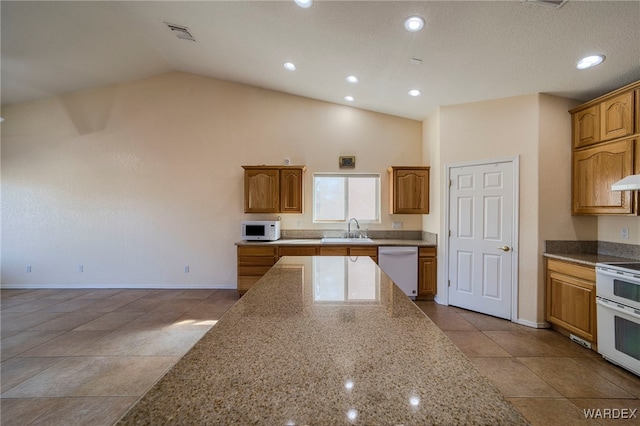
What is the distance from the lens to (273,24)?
8.85ft

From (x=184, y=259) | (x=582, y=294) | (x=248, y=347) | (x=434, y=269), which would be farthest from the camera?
(x=184, y=259)

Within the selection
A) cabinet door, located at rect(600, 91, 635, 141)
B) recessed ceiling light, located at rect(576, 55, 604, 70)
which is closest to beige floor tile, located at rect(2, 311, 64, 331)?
recessed ceiling light, located at rect(576, 55, 604, 70)

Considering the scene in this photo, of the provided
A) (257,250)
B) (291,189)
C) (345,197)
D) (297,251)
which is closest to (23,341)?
(257,250)

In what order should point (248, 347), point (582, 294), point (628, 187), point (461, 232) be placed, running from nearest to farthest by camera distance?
point (248, 347) → point (628, 187) → point (582, 294) → point (461, 232)

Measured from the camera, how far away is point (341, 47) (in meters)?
2.82

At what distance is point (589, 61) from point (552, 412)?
3115mm

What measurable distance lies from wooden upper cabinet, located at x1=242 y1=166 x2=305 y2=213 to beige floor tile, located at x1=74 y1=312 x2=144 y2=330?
2213mm

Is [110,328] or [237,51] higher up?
[237,51]

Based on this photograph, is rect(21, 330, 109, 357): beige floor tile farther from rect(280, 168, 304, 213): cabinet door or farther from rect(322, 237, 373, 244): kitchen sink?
rect(322, 237, 373, 244): kitchen sink

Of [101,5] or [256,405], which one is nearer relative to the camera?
[256,405]

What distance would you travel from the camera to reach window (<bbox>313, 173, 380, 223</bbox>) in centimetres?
468

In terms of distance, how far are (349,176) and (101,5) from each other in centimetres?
398

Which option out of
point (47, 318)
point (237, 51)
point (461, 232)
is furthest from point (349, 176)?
point (47, 318)

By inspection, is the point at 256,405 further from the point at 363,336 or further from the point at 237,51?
the point at 237,51
